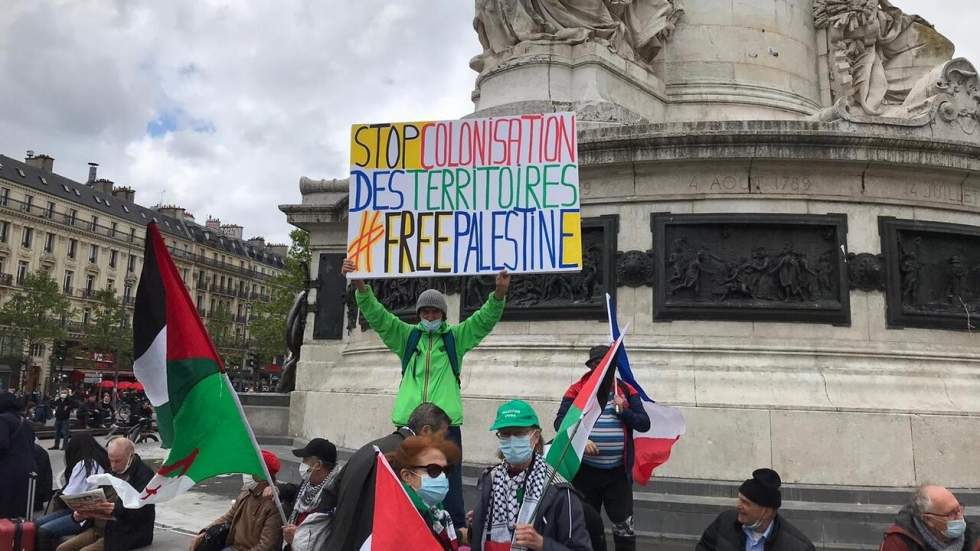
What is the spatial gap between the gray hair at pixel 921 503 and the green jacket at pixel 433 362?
2.77 metres

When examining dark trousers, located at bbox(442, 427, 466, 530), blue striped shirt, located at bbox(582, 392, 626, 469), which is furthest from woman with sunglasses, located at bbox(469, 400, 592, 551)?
blue striped shirt, located at bbox(582, 392, 626, 469)

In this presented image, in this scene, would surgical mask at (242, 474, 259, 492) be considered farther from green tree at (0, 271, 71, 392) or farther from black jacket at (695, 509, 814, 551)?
green tree at (0, 271, 71, 392)

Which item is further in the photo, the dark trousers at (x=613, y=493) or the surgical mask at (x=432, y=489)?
the dark trousers at (x=613, y=493)

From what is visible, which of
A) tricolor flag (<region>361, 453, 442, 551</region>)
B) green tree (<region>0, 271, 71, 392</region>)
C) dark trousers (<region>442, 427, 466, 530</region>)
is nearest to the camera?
tricolor flag (<region>361, 453, 442, 551</region>)

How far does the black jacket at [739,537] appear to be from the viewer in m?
3.98

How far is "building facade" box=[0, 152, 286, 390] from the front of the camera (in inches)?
2451

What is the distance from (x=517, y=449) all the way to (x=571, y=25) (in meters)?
10.7

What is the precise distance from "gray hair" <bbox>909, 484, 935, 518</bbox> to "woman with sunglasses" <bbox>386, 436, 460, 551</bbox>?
2408 millimetres

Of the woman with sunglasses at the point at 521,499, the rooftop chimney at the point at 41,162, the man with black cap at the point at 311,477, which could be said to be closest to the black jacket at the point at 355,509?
the woman with sunglasses at the point at 521,499

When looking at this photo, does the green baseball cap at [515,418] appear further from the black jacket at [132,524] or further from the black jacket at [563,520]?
the black jacket at [132,524]

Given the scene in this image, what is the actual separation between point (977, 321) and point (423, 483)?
27.7 ft

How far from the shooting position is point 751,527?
4.11 meters

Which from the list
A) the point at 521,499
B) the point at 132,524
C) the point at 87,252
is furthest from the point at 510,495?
the point at 87,252

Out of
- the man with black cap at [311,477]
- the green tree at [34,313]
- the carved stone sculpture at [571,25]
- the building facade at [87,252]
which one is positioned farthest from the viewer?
the building facade at [87,252]
